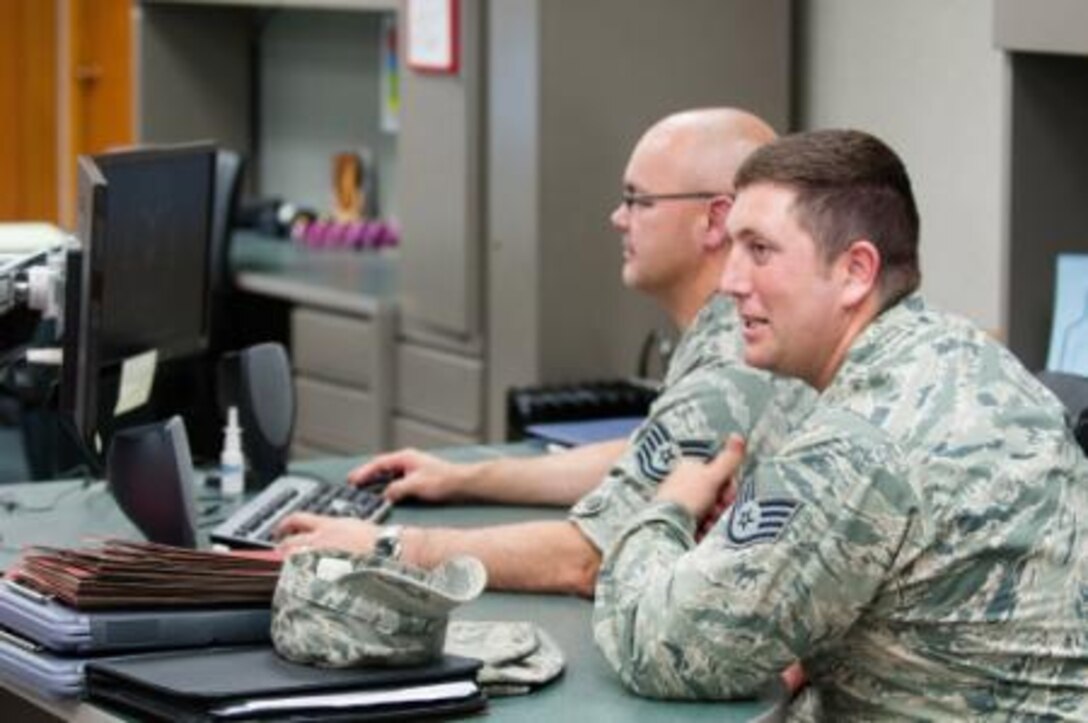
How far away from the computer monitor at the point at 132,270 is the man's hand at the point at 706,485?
76 cm

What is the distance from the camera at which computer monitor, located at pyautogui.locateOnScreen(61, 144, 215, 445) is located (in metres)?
2.86

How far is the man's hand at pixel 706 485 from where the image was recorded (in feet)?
8.55

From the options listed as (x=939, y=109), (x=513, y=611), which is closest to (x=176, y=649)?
(x=513, y=611)

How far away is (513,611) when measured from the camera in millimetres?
2682

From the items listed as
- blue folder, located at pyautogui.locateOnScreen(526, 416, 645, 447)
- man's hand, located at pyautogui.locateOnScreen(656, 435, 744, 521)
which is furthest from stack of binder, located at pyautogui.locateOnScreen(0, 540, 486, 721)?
blue folder, located at pyautogui.locateOnScreen(526, 416, 645, 447)

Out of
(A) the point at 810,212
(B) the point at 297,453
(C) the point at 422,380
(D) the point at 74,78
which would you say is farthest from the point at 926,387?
(D) the point at 74,78

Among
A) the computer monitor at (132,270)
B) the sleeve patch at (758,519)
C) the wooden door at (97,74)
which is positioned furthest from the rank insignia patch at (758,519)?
the wooden door at (97,74)

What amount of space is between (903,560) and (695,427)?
0.54m

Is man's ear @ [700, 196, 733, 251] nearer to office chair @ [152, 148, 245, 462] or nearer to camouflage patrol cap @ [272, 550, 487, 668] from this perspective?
camouflage patrol cap @ [272, 550, 487, 668]

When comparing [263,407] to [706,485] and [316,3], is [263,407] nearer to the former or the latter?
[706,485]

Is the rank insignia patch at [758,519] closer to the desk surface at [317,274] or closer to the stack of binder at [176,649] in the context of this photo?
the stack of binder at [176,649]

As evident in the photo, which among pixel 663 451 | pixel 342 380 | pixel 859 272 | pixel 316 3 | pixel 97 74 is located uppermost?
pixel 316 3

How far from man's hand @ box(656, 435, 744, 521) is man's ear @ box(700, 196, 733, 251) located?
0.40 m

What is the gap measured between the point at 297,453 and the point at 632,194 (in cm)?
274
